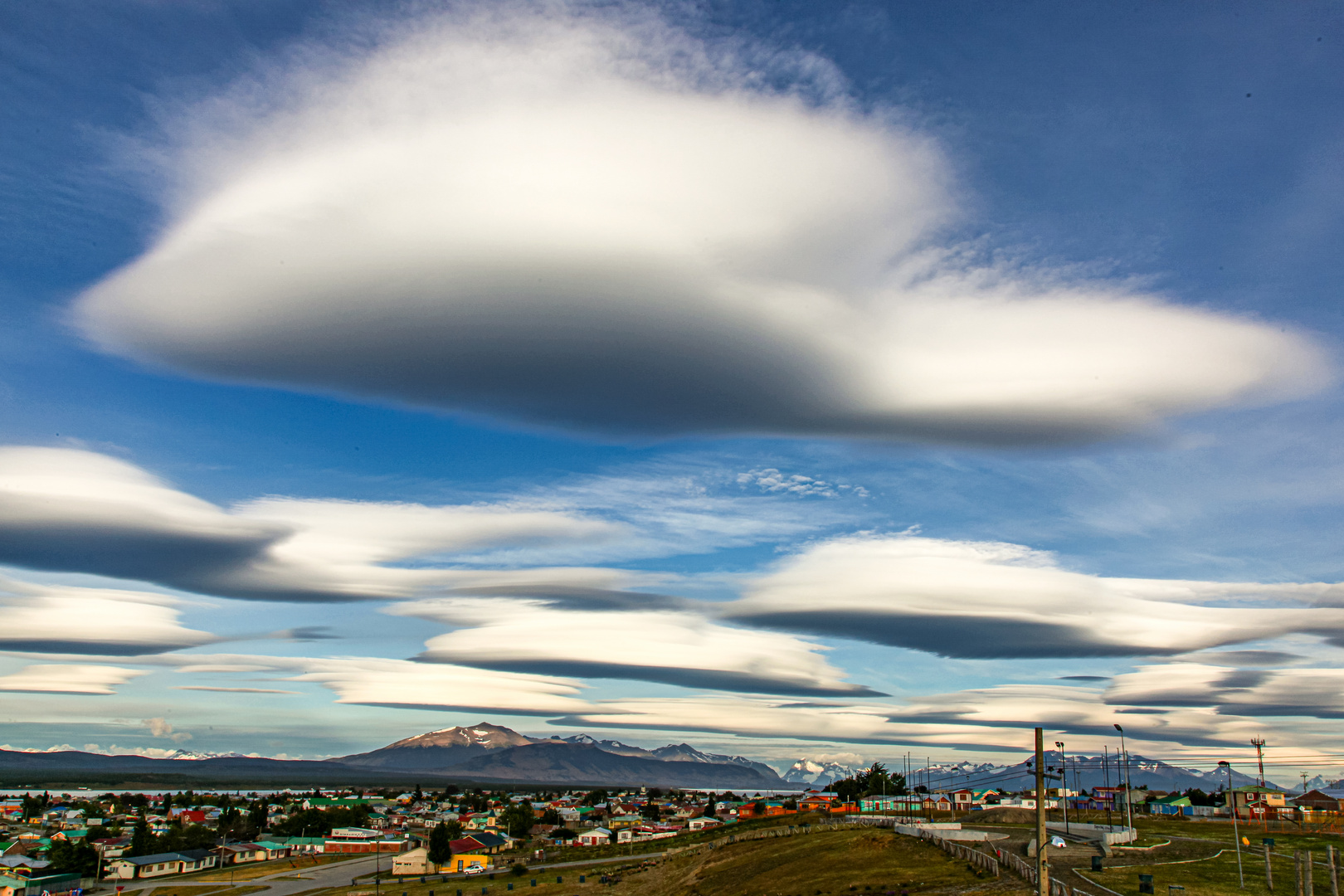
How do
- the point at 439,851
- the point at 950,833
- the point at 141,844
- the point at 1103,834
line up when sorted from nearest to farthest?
the point at 1103,834 < the point at 950,833 < the point at 439,851 < the point at 141,844

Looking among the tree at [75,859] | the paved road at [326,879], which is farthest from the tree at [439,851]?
the tree at [75,859]

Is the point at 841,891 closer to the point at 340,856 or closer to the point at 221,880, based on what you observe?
the point at 221,880

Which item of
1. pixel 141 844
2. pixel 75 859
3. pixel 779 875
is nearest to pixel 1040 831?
pixel 779 875

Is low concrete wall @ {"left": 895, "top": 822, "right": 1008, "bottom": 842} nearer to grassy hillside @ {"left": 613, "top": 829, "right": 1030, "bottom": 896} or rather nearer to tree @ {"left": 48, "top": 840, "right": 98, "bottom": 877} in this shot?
grassy hillside @ {"left": 613, "top": 829, "right": 1030, "bottom": 896}

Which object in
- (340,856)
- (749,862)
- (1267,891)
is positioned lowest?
(340,856)

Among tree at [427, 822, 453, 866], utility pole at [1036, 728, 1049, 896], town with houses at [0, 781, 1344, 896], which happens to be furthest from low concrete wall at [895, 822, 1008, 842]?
tree at [427, 822, 453, 866]

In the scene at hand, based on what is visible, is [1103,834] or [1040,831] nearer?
[1040,831]

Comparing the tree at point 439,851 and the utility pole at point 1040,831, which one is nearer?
the utility pole at point 1040,831

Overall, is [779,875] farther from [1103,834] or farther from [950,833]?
[1103,834]

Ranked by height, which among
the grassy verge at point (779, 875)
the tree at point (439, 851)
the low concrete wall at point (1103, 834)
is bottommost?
the tree at point (439, 851)

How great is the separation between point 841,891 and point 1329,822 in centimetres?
8362

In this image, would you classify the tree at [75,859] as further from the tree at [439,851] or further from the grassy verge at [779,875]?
the tree at [439,851]

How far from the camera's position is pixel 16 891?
4210 inches

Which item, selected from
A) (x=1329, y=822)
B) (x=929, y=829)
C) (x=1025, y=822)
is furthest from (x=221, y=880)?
(x=1329, y=822)
